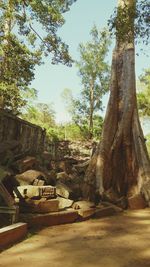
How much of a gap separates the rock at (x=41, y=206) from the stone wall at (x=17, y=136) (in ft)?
7.15

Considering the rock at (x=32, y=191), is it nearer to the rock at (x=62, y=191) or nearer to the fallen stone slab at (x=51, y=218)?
→ the fallen stone slab at (x=51, y=218)

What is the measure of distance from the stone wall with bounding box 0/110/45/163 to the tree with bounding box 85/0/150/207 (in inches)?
87.2

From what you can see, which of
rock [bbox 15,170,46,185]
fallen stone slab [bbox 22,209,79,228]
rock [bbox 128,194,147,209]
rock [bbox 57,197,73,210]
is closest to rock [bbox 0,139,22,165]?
rock [bbox 15,170,46,185]

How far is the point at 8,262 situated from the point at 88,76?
29.8 m

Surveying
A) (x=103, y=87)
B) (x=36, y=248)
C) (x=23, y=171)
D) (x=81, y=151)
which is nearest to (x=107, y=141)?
(x=23, y=171)

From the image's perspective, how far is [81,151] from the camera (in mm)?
18875

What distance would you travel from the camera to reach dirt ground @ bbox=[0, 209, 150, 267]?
403cm

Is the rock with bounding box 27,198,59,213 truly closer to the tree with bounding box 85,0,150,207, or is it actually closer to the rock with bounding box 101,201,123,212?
the rock with bounding box 101,201,123,212

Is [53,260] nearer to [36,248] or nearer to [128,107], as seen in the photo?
[36,248]

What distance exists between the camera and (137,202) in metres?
8.38

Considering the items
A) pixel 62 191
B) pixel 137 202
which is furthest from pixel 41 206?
pixel 137 202

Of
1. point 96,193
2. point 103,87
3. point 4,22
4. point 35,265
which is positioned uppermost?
point 103,87

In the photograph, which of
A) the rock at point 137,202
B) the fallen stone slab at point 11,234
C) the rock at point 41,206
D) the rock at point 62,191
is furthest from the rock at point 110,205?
the fallen stone slab at point 11,234

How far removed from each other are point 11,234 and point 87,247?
1159 mm
